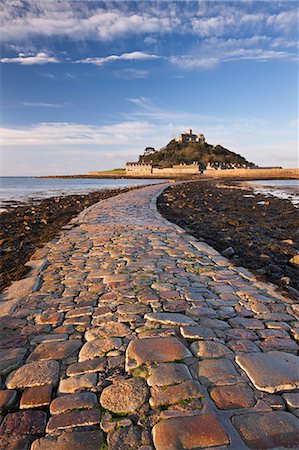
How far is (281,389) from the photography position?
2191 mm

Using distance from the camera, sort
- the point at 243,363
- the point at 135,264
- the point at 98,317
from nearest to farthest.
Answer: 1. the point at 243,363
2. the point at 98,317
3. the point at 135,264

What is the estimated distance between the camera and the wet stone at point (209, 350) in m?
2.55

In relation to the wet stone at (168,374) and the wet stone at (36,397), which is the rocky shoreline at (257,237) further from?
the wet stone at (36,397)

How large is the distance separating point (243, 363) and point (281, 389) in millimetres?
328

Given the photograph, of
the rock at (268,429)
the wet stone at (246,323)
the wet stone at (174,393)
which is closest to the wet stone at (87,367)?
the wet stone at (174,393)

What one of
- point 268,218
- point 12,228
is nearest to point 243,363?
point 12,228

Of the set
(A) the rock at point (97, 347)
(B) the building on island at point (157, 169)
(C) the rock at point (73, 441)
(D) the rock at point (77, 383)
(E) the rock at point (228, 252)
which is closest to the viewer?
(C) the rock at point (73, 441)

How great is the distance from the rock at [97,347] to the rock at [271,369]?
3.54 ft

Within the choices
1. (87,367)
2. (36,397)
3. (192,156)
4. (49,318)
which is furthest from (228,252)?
(192,156)

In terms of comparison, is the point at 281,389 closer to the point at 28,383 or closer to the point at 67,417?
the point at 67,417

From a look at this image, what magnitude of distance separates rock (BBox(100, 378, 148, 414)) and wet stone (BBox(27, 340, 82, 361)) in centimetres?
61

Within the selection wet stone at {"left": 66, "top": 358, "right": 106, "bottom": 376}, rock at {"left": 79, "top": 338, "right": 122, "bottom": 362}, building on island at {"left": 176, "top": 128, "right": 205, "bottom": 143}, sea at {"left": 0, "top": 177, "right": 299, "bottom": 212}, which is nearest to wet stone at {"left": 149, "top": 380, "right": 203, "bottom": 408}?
wet stone at {"left": 66, "top": 358, "right": 106, "bottom": 376}

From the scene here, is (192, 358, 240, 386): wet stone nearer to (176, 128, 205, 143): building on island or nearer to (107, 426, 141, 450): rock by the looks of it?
(107, 426, 141, 450): rock

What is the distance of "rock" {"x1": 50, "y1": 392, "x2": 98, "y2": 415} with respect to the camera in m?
1.97
